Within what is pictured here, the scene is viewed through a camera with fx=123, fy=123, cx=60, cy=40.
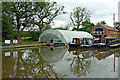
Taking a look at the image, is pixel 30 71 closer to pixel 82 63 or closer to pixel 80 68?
pixel 80 68

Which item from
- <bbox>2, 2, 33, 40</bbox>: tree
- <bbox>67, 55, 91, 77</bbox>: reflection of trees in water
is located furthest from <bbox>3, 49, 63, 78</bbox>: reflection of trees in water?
<bbox>2, 2, 33, 40</bbox>: tree

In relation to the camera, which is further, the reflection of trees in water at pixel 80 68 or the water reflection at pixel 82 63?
the water reflection at pixel 82 63

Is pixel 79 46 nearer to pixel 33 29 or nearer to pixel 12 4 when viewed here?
pixel 33 29

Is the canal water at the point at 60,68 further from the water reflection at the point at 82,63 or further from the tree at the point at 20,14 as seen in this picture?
the tree at the point at 20,14

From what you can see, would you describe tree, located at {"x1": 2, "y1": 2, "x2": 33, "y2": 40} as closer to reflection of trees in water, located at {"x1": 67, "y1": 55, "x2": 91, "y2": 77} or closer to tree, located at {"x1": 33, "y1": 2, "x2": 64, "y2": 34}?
tree, located at {"x1": 33, "y1": 2, "x2": 64, "y2": 34}

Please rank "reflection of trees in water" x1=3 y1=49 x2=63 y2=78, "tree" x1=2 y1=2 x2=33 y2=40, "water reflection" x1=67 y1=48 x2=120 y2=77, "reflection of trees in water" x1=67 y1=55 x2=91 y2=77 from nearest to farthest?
1. "reflection of trees in water" x1=3 y1=49 x2=63 y2=78
2. "reflection of trees in water" x1=67 y1=55 x2=91 y2=77
3. "water reflection" x1=67 y1=48 x2=120 y2=77
4. "tree" x1=2 y1=2 x2=33 y2=40

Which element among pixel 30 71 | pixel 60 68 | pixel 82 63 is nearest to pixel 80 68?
pixel 60 68

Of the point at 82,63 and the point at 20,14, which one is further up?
the point at 20,14

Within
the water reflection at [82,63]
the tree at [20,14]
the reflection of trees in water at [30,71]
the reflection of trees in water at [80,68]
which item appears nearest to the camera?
the reflection of trees in water at [30,71]

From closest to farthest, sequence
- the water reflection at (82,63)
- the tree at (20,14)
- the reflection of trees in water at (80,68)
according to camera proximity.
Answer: the reflection of trees in water at (80,68), the water reflection at (82,63), the tree at (20,14)

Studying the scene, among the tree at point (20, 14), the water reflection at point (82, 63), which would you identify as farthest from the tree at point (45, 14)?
the water reflection at point (82, 63)

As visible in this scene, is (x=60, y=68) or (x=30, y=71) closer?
(x=30, y=71)

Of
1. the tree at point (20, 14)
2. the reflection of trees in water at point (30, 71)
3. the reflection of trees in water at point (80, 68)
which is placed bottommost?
the reflection of trees in water at point (30, 71)

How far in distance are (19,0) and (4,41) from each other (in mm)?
10086
